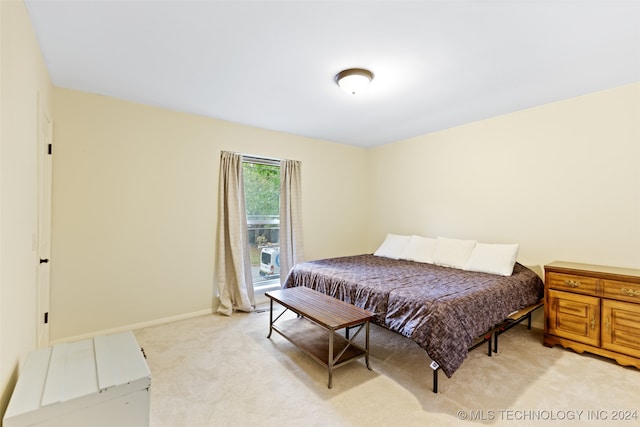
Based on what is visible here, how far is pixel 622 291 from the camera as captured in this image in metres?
2.34

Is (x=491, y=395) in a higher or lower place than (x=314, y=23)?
lower

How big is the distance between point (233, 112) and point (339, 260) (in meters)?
2.20

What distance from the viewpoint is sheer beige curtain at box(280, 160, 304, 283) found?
4.17 metres

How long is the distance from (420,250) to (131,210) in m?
3.42

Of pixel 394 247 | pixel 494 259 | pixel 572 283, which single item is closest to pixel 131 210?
pixel 394 247

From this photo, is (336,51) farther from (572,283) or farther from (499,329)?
(572,283)

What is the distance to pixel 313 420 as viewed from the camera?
1744 millimetres

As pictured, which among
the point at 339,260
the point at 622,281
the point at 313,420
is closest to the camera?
the point at 313,420

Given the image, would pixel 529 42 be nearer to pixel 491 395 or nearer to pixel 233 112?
pixel 491 395

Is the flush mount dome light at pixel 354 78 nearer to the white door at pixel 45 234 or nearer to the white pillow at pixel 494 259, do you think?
the white pillow at pixel 494 259

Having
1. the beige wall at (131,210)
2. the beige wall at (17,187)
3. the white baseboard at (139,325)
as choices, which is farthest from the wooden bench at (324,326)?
the beige wall at (17,187)

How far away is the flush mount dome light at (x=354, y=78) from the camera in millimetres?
2340

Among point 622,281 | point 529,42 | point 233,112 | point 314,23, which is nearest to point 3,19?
point 314,23

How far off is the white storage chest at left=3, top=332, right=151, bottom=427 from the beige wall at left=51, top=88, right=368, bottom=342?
162 cm
